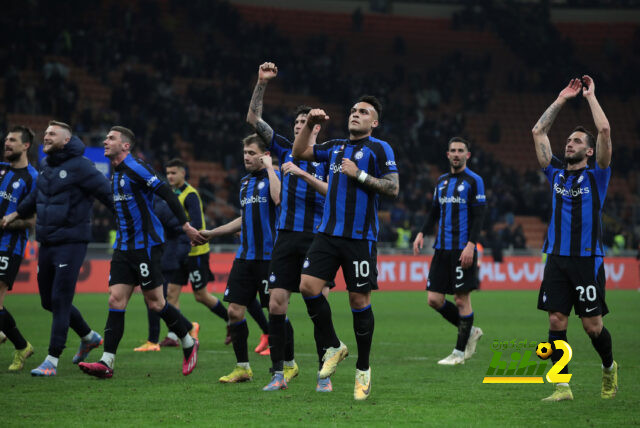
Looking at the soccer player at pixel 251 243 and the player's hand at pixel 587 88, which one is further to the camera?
the soccer player at pixel 251 243

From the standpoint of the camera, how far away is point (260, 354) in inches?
442

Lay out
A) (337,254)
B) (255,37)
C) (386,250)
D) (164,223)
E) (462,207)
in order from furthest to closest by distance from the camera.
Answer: (255,37), (386,250), (164,223), (462,207), (337,254)

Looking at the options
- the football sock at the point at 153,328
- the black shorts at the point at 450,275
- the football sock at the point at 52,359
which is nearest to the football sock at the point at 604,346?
the black shorts at the point at 450,275

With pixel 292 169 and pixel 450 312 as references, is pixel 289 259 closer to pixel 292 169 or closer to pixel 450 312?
pixel 292 169

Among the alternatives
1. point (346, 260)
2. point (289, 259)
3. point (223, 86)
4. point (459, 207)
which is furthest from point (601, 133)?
point (223, 86)

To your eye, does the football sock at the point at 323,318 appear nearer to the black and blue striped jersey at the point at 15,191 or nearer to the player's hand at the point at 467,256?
the player's hand at the point at 467,256

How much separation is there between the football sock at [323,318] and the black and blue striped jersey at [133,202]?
6.36 feet

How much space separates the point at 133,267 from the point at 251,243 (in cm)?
117

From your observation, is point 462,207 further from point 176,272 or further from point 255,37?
point 255,37

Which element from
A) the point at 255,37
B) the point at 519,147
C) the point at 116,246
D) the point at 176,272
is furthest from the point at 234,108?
A: the point at 116,246

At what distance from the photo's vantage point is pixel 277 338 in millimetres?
8086

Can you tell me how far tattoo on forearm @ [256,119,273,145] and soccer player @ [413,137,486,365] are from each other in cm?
322

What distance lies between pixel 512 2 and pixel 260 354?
36.3 m

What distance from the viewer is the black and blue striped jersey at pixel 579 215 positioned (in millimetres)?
7609
